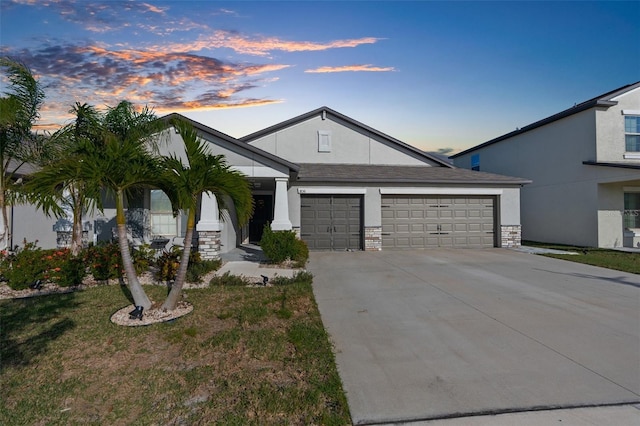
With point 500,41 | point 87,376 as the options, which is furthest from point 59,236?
point 500,41

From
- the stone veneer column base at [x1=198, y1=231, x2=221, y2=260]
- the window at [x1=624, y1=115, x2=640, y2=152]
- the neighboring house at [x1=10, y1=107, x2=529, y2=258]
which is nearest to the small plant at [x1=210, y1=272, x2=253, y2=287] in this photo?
the stone veneer column base at [x1=198, y1=231, x2=221, y2=260]

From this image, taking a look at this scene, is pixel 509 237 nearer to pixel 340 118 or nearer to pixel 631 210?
pixel 631 210

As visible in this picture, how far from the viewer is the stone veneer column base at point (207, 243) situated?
405 inches

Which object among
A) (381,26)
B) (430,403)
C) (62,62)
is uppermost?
(381,26)

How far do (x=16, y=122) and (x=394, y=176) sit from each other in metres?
12.7

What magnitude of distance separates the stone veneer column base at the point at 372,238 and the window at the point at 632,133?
1260 centimetres

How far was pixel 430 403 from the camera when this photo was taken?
3174mm

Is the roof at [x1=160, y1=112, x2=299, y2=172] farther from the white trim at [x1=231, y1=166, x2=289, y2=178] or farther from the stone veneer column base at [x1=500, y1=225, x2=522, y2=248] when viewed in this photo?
the stone veneer column base at [x1=500, y1=225, x2=522, y2=248]

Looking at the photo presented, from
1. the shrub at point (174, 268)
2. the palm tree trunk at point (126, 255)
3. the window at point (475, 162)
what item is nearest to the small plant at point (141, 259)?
the shrub at point (174, 268)

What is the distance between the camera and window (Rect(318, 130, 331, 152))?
17.7 meters

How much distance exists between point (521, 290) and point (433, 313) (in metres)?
3.03

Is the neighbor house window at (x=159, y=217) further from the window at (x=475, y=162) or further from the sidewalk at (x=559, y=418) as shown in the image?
the window at (x=475, y=162)

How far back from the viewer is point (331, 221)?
14.3 meters

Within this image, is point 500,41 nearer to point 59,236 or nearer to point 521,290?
point 521,290
